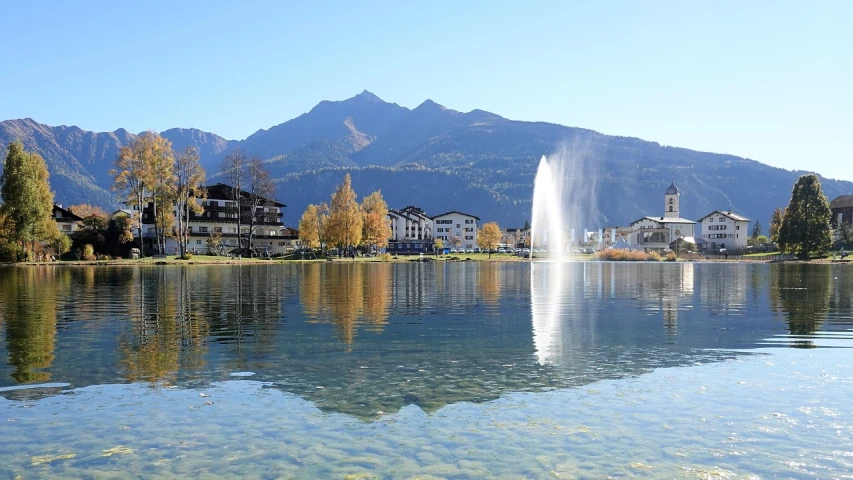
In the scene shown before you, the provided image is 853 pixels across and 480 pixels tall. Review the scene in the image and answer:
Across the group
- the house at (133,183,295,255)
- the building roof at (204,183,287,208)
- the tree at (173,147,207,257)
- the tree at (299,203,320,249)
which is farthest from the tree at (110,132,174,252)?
the building roof at (204,183,287,208)

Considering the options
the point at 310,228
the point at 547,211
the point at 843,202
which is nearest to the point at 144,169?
the point at 310,228

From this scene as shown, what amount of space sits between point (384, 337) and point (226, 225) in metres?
124

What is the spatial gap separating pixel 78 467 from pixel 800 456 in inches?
473

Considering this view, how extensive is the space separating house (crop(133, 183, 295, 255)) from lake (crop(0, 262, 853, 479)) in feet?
338

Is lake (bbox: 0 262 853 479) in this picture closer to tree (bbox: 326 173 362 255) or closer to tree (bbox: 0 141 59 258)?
tree (bbox: 0 141 59 258)

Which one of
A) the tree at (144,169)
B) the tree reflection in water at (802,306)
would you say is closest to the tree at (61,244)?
the tree at (144,169)

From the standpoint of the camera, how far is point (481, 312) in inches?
1282

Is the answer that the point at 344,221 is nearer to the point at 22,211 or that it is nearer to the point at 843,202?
the point at 22,211

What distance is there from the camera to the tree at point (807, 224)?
119m

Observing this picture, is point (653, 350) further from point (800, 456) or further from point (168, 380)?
point (168, 380)

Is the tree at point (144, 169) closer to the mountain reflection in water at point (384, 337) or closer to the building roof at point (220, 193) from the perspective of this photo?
the building roof at point (220, 193)

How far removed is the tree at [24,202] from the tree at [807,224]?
12658 centimetres

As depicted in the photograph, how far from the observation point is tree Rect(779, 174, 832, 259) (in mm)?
119125

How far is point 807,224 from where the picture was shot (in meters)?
119
